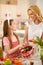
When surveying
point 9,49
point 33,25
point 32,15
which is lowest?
point 9,49

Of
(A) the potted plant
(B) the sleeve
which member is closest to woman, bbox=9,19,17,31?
(B) the sleeve

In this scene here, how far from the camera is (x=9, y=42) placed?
7.87 ft

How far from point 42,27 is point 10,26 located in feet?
1.10

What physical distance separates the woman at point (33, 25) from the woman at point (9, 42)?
0.12 m

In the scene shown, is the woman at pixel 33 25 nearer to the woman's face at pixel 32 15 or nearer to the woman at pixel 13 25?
the woman's face at pixel 32 15

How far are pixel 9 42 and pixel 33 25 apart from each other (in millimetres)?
309

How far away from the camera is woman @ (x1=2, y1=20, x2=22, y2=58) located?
7.83 ft

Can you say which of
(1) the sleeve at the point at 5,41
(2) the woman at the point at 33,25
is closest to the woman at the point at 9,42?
(1) the sleeve at the point at 5,41

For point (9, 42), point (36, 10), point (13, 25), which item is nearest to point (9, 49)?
point (9, 42)

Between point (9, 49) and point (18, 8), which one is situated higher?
point (18, 8)

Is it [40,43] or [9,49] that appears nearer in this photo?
[40,43]

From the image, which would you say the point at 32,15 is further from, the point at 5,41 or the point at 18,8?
the point at 5,41

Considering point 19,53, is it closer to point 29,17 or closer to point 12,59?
point 12,59

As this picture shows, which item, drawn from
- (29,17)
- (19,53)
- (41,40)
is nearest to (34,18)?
(29,17)
